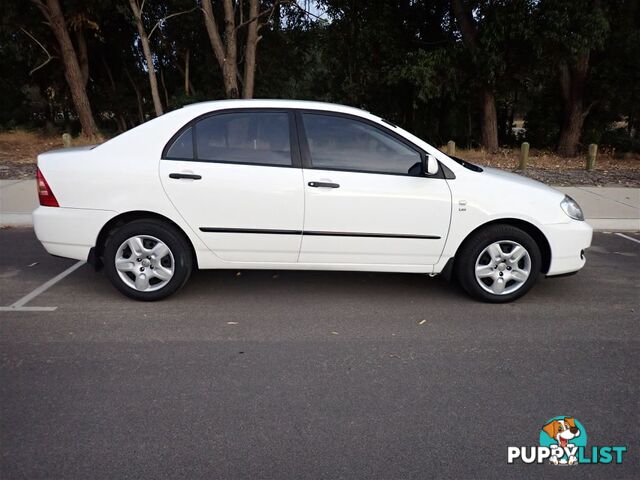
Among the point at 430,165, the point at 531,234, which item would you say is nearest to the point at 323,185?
the point at 430,165

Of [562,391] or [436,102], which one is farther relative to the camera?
[436,102]

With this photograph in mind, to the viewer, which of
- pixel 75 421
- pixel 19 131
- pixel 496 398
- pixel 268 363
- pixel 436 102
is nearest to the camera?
pixel 75 421

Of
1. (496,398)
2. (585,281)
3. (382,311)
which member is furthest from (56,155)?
(585,281)

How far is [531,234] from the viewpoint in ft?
15.4

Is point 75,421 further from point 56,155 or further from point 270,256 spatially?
point 56,155

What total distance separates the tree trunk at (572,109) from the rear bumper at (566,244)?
15.7 m

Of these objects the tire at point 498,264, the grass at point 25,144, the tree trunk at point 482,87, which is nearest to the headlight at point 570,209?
the tire at point 498,264

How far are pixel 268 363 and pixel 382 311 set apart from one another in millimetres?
1332

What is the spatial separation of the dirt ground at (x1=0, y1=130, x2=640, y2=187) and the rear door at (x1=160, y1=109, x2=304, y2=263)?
8534mm

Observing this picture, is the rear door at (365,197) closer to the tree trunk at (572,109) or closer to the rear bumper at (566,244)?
the rear bumper at (566,244)

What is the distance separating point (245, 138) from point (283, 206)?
2.23 feet

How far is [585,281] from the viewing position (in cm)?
541

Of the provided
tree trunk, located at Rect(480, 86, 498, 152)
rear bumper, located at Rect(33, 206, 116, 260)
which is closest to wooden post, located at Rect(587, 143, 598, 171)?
tree trunk, located at Rect(480, 86, 498, 152)

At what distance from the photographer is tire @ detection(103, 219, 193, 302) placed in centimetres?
445
